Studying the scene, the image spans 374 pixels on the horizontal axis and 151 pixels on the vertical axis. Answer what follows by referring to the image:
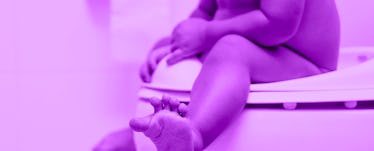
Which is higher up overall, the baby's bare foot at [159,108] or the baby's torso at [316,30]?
the baby's torso at [316,30]

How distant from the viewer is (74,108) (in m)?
1.01

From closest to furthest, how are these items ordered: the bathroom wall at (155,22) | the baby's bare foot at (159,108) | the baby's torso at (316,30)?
the baby's bare foot at (159,108) < the baby's torso at (316,30) < the bathroom wall at (155,22)

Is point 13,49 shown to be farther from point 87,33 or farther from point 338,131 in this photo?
point 338,131

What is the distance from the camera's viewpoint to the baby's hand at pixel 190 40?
2.36ft

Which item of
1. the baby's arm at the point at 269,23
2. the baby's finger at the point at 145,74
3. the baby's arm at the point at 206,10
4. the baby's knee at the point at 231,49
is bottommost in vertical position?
the baby's finger at the point at 145,74

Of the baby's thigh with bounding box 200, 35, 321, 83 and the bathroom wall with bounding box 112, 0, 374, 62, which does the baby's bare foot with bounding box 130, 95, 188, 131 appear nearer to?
the baby's thigh with bounding box 200, 35, 321, 83

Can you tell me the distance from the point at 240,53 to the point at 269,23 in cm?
6

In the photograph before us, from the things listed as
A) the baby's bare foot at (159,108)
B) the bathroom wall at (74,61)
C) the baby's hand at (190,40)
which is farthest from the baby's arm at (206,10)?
the baby's bare foot at (159,108)

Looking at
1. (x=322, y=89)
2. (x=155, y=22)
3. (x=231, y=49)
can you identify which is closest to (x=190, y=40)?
(x=231, y=49)

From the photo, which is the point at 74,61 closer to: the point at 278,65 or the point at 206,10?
the point at 206,10

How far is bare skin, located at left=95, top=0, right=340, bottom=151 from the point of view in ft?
1.90

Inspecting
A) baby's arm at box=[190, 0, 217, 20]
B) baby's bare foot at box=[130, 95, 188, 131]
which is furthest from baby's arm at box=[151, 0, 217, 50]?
baby's bare foot at box=[130, 95, 188, 131]

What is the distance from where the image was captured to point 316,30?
0.71 metres

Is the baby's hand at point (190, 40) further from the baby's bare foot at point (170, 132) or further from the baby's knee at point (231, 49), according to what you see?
the baby's bare foot at point (170, 132)
